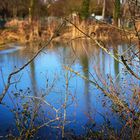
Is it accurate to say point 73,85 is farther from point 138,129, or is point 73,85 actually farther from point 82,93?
point 138,129

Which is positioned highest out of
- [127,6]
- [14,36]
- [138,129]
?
[127,6]

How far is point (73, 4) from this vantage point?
28.9 meters

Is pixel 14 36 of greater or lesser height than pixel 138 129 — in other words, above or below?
below

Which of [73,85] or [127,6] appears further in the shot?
[73,85]

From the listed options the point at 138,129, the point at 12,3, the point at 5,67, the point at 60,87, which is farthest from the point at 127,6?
the point at 12,3

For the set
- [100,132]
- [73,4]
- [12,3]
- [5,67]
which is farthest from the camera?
[12,3]

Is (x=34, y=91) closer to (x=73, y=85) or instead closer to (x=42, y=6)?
(x=73, y=85)

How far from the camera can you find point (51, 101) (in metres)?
6.50

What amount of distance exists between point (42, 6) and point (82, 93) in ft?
92.0

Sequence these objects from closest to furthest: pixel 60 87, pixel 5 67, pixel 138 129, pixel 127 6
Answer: pixel 127 6, pixel 138 129, pixel 60 87, pixel 5 67

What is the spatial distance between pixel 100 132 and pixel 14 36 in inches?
710

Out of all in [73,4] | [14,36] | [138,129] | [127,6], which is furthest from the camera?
[73,4]

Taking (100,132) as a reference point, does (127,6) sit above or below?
above

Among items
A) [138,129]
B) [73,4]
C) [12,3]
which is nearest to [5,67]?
[138,129]
